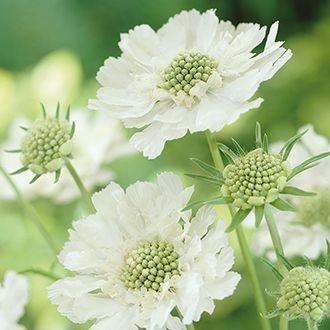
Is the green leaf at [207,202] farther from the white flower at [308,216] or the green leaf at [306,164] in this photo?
the white flower at [308,216]

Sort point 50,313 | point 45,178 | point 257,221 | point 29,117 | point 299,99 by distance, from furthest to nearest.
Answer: point 299,99
point 29,117
point 50,313
point 45,178
point 257,221

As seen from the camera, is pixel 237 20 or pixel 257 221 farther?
pixel 237 20

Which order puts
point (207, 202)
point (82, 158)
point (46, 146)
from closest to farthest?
point (207, 202) < point (46, 146) < point (82, 158)

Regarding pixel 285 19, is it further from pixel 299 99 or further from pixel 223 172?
pixel 223 172

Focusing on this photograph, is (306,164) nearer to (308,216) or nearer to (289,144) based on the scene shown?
(289,144)

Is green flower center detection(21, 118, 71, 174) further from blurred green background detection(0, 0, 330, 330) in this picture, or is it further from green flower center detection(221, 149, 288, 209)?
blurred green background detection(0, 0, 330, 330)

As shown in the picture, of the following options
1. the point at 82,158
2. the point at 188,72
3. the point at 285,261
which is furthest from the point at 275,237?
the point at 82,158

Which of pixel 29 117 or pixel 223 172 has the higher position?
pixel 29 117

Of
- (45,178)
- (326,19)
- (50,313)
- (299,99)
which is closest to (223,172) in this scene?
(45,178)
